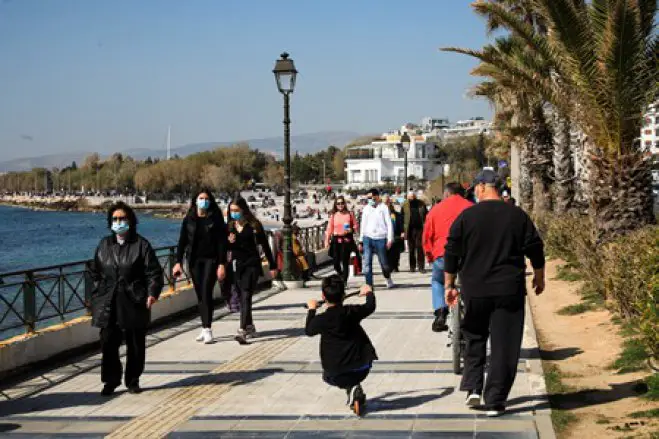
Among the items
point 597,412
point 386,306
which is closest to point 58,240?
point 386,306

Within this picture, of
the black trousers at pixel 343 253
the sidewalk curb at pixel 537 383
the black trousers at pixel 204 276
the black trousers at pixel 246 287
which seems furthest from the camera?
the black trousers at pixel 343 253

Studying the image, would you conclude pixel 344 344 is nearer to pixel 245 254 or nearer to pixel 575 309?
pixel 245 254

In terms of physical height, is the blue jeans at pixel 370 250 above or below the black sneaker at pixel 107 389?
above

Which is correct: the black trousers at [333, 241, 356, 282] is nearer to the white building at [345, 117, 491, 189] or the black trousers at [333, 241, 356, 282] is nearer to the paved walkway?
the paved walkway

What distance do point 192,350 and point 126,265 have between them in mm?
2609

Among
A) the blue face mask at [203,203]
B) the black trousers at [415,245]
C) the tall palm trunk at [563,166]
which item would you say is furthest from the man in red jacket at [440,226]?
the tall palm trunk at [563,166]

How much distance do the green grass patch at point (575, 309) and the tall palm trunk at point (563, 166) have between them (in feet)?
33.8

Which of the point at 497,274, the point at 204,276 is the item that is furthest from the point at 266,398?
the point at 204,276

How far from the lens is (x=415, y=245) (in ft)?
63.2

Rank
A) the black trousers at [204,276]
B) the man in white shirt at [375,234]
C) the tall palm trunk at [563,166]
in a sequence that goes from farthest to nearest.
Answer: the tall palm trunk at [563,166], the man in white shirt at [375,234], the black trousers at [204,276]

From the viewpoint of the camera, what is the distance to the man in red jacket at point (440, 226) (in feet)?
31.5

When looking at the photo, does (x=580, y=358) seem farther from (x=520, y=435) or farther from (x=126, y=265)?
(x=126, y=265)

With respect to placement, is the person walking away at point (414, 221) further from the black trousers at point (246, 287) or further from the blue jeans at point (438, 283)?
the blue jeans at point (438, 283)

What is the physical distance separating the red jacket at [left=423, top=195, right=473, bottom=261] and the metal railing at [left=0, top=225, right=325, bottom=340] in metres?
3.44
